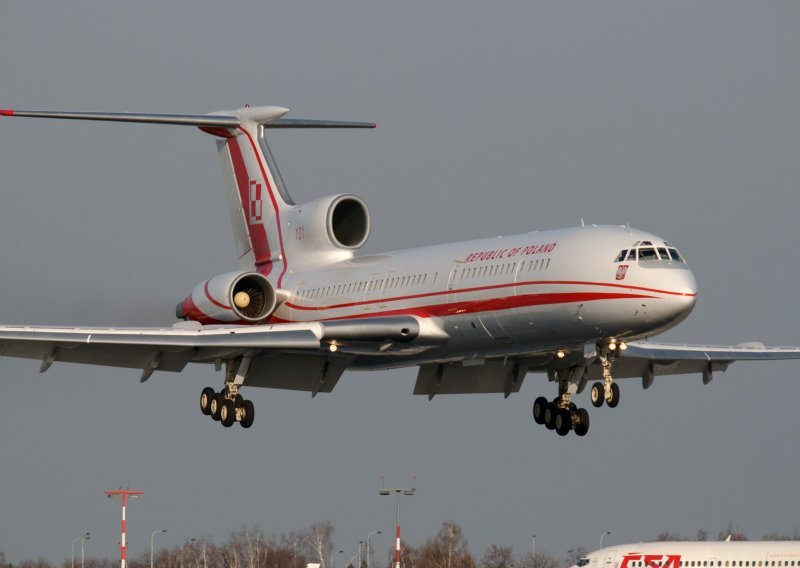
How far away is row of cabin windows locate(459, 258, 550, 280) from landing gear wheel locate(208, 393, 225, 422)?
7416 millimetres

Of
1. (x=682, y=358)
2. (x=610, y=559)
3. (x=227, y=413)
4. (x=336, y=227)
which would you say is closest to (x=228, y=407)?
(x=227, y=413)

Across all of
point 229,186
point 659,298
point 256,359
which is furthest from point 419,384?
point 659,298

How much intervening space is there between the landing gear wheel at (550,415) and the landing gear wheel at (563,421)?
0.11m

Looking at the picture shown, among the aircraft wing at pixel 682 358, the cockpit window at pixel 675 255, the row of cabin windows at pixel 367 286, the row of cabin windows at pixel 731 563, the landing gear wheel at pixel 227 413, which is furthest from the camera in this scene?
the row of cabin windows at pixel 731 563

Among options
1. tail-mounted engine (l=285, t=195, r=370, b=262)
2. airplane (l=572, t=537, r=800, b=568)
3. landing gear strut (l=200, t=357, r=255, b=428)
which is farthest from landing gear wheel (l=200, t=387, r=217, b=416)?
airplane (l=572, t=537, r=800, b=568)

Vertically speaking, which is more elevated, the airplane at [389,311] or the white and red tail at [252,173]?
the white and red tail at [252,173]

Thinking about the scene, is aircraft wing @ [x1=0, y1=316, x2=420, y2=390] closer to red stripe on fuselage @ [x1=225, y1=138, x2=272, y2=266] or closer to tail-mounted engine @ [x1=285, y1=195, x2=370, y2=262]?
tail-mounted engine @ [x1=285, y1=195, x2=370, y2=262]

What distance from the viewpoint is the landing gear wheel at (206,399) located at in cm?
4056

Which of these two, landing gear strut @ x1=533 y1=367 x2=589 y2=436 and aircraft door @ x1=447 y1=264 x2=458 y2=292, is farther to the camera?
landing gear strut @ x1=533 y1=367 x2=589 y2=436

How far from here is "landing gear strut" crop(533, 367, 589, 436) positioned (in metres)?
39.4

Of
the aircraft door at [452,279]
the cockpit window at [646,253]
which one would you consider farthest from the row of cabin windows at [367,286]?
the cockpit window at [646,253]

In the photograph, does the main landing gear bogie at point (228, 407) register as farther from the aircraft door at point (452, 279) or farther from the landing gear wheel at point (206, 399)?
the aircraft door at point (452, 279)

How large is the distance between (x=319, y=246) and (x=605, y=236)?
9528 mm

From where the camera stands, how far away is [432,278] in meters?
37.0
